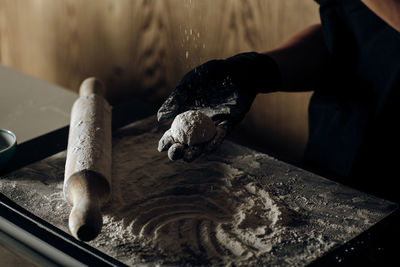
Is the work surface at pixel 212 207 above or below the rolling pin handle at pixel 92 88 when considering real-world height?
below

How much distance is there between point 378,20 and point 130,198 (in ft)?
2.50

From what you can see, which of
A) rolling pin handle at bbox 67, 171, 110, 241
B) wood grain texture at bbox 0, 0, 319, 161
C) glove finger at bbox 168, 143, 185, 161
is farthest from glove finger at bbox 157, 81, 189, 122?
wood grain texture at bbox 0, 0, 319, 161

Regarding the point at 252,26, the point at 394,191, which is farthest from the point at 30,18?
the point at 394,191

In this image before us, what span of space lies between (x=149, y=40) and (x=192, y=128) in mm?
964

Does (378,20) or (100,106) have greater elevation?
(378,20)

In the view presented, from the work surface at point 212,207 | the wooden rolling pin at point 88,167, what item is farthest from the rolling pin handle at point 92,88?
the work surface at point 212,207

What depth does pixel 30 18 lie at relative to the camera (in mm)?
2275

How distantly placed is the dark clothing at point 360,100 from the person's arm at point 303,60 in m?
0.04

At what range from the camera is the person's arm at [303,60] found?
4.16 feet

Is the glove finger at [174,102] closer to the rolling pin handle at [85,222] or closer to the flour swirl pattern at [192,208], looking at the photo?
the flour swirl pattern at [192,208]

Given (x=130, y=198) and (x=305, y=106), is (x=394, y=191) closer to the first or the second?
(x=305, y=106)

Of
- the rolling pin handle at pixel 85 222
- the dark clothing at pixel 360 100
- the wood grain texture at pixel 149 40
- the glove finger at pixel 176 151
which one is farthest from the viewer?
the wood grain texture at pixel 149 40

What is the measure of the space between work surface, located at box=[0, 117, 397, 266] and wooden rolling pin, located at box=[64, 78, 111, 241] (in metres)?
0.06

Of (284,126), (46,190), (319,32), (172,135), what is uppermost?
(319,32)
